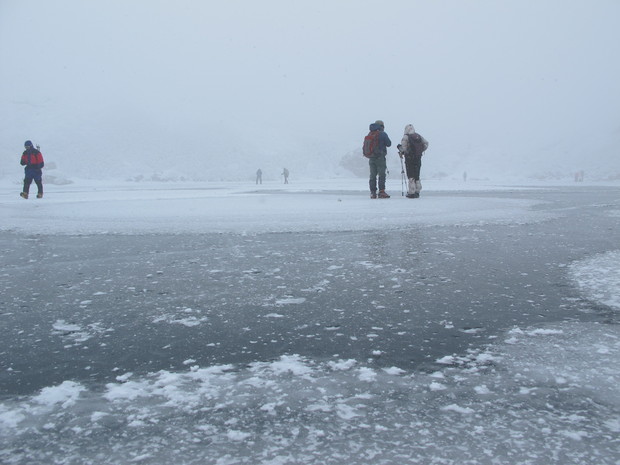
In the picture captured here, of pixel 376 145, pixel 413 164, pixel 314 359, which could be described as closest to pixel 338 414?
pixel 314 359

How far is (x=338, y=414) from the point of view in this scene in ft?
5.52

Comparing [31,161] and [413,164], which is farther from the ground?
[31,161]

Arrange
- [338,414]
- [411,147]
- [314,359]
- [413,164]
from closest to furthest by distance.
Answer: [338,414] < [314,359] < [411,147] < [413,164]

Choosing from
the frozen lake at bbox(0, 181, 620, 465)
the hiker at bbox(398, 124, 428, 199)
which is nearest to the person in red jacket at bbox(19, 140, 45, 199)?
the hiker at bbox(398, 124, 428, 199)

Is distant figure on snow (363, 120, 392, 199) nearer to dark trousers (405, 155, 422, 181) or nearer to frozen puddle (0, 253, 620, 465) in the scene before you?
dark trousers (405, 155, 422, 181)

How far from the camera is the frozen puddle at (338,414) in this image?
1455 millimetres

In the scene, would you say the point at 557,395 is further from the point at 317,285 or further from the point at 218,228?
the point at 218,228

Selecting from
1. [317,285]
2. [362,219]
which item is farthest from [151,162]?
[317,285]

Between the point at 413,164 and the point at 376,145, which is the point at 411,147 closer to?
the point at 413,164

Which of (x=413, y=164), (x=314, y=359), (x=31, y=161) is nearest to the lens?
(x=314, y=359)

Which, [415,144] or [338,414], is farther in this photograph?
[415,144]

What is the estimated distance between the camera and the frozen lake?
1.51m

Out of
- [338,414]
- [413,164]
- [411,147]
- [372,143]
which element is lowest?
[338,414]

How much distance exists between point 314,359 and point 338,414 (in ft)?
1.73
